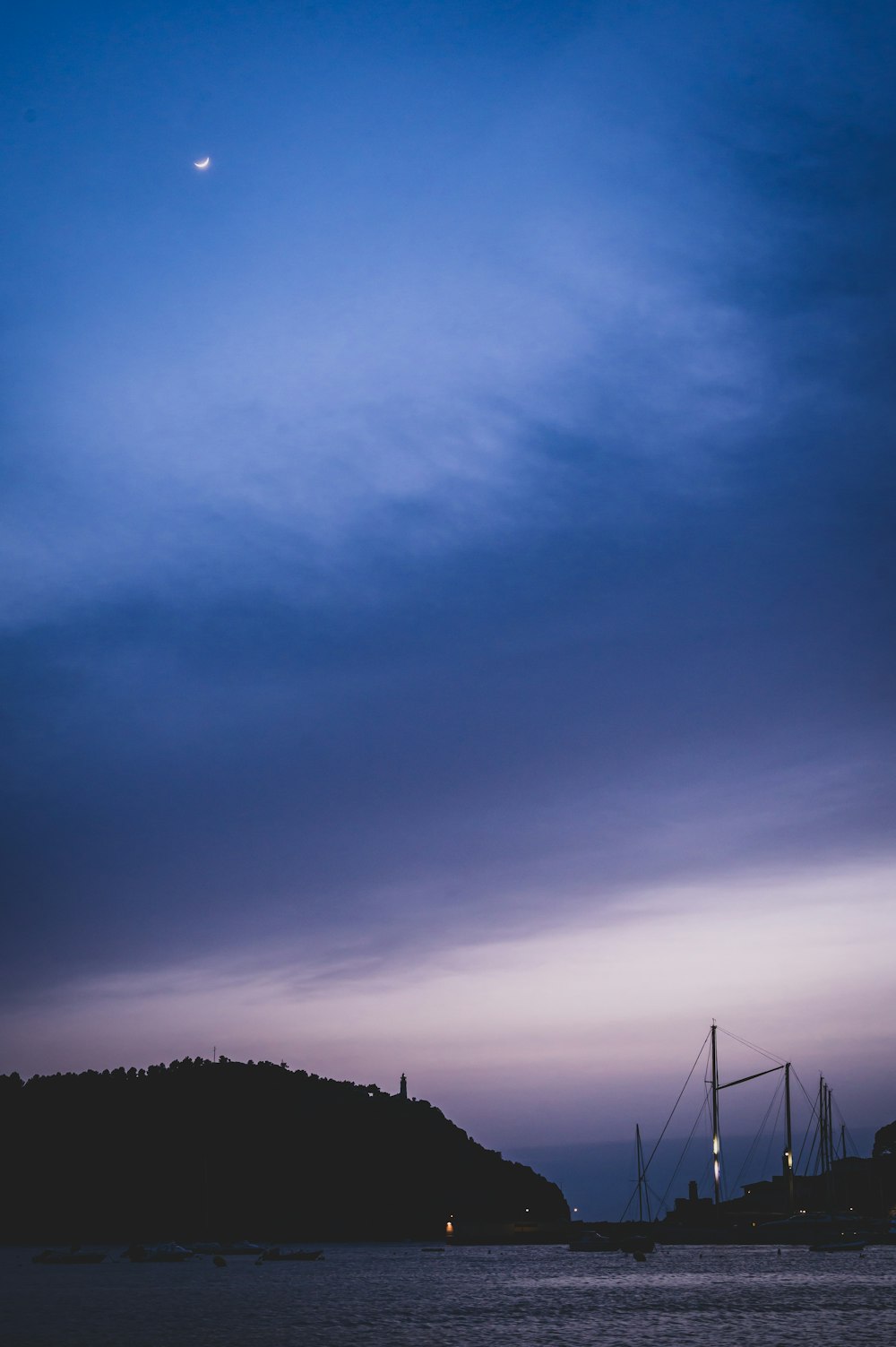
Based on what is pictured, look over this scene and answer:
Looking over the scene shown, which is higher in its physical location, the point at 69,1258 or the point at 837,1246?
the point at 837,1246

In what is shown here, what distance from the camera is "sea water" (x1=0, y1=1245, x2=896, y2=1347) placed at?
243ft

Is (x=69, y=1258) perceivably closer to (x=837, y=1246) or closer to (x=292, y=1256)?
(x=292, y=1256)

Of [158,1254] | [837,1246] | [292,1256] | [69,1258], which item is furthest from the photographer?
[292,1256]

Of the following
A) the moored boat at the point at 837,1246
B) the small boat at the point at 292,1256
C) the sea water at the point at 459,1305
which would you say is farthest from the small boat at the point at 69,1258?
the moored boat at the point at 837,1246

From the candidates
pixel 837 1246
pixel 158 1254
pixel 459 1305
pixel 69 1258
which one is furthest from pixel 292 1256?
pixel 459 1305

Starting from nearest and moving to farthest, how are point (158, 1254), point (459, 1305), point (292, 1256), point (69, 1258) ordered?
point (459, 1305) < point (69, 1258) < point (158, 1254) < point (292, 1256)

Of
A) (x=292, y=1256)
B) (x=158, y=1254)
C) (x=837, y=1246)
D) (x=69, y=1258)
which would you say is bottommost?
(x=292, y=1256)

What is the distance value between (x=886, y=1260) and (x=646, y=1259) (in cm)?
3844

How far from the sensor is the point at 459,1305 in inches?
4016

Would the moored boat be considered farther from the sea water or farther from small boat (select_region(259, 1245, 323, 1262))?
small boat (select_region(259, 1245, 323, 1262))

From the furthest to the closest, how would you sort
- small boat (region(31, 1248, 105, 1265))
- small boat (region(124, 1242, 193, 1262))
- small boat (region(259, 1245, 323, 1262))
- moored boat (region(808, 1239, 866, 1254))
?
small boat (region(259, 1245, 323, 1262)) < small boat (region(124, 1242, 193, 1262)) < small boat (region(31, 1248, 105, 1265)) < moored boat (region(808, 1239, 866, 1254))

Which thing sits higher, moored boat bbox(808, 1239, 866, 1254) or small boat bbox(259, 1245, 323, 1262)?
moored boat bbox(808, 1239, 866, 1254)

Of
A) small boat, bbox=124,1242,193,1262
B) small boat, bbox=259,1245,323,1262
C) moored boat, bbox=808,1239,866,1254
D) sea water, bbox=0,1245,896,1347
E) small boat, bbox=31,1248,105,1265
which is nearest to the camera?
sea water, bbox=0,1245,896,1347

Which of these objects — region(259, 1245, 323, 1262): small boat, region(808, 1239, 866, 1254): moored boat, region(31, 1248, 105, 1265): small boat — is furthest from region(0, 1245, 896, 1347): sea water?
region(259, 1245, 323, 1262): small boat
